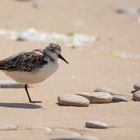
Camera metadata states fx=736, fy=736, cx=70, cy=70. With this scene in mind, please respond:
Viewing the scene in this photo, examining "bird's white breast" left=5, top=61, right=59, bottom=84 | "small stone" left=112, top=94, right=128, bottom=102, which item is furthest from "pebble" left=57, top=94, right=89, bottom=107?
"small stone" left=112, top=94, right=128, bottom=102

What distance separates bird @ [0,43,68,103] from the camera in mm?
10531

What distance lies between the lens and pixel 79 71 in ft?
43.4

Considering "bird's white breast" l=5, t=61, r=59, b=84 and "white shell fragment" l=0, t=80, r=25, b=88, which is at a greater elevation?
"bird's white breast" l=5, t=61, r=59, b=84

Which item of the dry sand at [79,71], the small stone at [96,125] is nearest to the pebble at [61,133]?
the dry sand at [79,71]

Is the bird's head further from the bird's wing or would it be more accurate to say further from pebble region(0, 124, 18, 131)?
pebble region(0, 124, 18, 131)

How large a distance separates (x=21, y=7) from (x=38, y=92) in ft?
42.8

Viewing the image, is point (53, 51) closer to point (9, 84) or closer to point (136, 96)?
point (9, 84)

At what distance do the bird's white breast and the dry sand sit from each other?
33 cm

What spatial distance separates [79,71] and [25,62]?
8.93 ft

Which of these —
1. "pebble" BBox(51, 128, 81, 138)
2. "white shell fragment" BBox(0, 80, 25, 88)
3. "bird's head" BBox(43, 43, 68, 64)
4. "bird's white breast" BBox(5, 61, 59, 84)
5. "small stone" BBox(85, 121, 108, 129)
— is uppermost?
"bird's head" BBox(43, 43, 68, 64)

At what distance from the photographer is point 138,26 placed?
2111 cm

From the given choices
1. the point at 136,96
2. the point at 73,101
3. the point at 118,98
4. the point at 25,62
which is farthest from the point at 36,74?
the point at 136,96

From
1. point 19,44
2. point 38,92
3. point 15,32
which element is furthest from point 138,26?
point 38,92

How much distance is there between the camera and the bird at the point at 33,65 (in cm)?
1053
